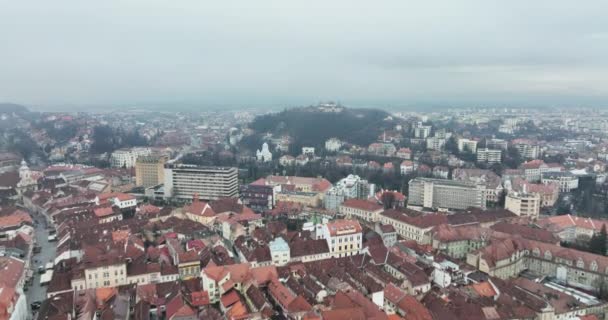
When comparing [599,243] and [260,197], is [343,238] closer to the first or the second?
[260,197]

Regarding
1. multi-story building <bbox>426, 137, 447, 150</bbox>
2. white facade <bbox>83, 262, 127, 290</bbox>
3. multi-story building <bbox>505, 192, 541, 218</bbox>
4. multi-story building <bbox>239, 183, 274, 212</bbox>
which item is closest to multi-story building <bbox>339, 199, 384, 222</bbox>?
multi-story building <bbox>239, 183, 274, 212</bbox>

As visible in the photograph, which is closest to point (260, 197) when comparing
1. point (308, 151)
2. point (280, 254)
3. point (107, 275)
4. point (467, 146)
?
point (280, 254)

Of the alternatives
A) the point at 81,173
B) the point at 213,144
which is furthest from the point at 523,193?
the point at 213,144

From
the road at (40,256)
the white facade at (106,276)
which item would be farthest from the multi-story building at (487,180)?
the road at (40,256)

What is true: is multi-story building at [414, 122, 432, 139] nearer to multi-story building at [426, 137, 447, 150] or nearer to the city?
multi-story building at [426, 137, 447, 150]

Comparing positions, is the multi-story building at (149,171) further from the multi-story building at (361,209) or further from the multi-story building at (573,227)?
the multi-story building at (573,227)
